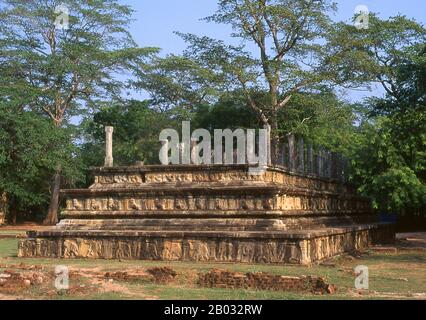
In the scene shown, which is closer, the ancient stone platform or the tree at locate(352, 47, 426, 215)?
the ancient stone platform

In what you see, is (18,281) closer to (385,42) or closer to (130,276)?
(130,276)

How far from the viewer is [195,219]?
15.3 meters

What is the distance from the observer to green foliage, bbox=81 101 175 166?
34031 millimetres

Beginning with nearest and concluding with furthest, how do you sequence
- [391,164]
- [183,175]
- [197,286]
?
1. [197,286]
2. [183,175]
3. [391,164]

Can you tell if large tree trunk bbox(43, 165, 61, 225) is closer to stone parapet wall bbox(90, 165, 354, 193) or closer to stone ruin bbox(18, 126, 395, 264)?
stone parapet wall bbox(90, 165, 354, 193)

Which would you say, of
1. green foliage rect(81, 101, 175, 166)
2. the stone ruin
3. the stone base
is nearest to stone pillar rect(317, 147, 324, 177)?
the stone ruin

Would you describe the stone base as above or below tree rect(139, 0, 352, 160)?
below

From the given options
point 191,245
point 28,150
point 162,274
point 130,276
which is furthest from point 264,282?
point 28,150

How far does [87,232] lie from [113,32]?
25.3 metres

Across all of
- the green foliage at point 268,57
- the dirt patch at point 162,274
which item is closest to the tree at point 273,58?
the green foliage at point 268,57

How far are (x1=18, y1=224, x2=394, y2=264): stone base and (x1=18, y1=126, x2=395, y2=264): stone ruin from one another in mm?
23

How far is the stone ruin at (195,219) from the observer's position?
1393 centimetres

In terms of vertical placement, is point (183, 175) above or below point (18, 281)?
above

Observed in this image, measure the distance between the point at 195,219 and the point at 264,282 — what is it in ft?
18.8
